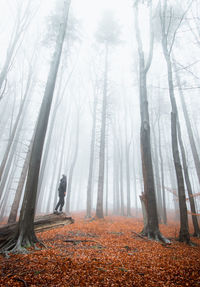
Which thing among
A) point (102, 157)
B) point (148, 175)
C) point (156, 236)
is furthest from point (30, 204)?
point (102, 157)

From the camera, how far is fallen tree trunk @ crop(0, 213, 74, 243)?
3656mm

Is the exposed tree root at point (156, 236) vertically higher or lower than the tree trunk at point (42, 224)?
lower

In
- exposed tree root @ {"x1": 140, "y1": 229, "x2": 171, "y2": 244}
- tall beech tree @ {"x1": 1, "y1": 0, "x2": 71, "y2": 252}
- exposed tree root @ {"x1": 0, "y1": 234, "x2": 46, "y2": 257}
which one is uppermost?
tall beech tree @ {"x1": 1, "y1": 0, "x2": 71, "y2": 252}

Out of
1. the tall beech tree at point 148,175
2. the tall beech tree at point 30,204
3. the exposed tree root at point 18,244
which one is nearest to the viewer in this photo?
the exposed tree root at point 18,244

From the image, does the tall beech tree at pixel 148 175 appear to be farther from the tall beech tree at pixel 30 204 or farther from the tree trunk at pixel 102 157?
the tree trunk at pixel 102 157

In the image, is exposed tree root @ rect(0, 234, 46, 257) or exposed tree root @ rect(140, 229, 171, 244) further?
exposed tree root @ rect(140, 229, 171, 244)

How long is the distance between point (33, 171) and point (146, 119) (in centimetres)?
515

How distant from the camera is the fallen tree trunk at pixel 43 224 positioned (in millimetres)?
3656

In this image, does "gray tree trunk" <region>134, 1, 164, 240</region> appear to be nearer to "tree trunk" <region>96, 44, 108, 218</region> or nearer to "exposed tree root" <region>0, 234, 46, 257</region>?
"exposed tree root" <region>0, 234, 46, 257</region>

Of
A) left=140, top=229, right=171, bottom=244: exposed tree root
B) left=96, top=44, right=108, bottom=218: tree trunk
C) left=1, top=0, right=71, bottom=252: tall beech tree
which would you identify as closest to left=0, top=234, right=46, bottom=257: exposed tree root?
left=1, top=0, right=71, bottom=252: tall beech tree

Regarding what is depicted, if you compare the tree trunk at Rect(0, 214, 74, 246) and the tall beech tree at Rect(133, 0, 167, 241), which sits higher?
the tall beech tree at Rect(133, 0, 167, 241)

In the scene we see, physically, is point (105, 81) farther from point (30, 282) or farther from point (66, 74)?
point (30, 282)

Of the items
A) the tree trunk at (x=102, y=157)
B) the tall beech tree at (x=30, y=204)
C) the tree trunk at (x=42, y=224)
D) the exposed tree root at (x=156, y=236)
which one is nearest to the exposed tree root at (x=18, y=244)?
the tall beech tree at (x=30, y=204)

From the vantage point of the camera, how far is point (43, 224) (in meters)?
5.09
